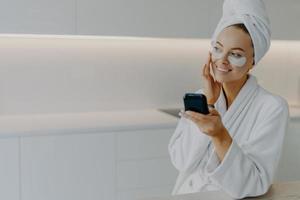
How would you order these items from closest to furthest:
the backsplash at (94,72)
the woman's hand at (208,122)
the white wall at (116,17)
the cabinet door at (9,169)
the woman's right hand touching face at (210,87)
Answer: the woman's hand at (208,122) → the woman's right hand touching face at (210,87) → the cabinet door at (9,169) → the white wall at (116,17) → the backsplash at (94,72)

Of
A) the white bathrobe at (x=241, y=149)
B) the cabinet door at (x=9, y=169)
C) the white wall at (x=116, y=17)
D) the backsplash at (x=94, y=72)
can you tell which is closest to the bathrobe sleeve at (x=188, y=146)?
the white bathrobe at (x=241, y=149)

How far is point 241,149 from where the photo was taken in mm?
860

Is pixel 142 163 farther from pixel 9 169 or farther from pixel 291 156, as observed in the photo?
pixel 291 156

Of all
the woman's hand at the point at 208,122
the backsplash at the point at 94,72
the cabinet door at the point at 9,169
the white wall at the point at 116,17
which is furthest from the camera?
the backsplash at the point at 94,72

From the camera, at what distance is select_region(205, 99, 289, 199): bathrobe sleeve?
814 millimetres

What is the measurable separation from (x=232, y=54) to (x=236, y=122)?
0.21 meters

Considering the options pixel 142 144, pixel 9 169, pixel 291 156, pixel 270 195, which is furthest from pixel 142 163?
pixel 270 195

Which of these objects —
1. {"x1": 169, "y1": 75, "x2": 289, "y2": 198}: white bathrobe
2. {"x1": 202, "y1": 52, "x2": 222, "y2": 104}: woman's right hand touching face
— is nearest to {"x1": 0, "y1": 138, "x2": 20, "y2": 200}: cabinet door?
{"x1": 169, "y1": 75, "x2": 289, "y2": 198}: white bathrobe

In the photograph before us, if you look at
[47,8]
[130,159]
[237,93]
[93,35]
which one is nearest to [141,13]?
[93,35]

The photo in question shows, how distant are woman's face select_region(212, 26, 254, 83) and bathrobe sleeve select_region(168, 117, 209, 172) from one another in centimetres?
19

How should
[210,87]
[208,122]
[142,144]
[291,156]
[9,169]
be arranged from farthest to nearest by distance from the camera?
[291,156] → [142,144] → [9,169] → [210,87] → [208,122]

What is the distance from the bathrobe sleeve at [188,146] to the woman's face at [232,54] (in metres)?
0.19

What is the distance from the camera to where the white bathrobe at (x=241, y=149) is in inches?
32.2

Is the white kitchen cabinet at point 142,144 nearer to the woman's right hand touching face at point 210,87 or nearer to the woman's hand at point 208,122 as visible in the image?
the woman's right hand touching face at point 210,87
